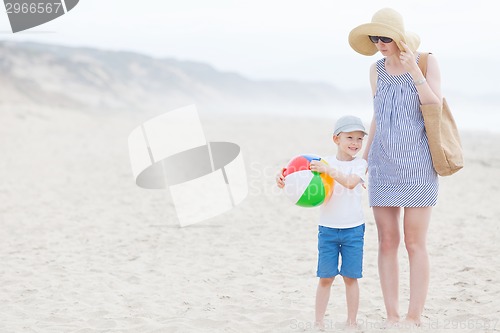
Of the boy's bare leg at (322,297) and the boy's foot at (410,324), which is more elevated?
the boy's bare leg at (322,297)

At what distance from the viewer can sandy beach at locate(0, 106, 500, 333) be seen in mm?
4742

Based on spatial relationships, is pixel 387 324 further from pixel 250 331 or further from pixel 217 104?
pixel 217 104

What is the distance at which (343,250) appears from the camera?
4082mm

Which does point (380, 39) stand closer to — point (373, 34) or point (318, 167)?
point (373, 34)

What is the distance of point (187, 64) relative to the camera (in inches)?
6176

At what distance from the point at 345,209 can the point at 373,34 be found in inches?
43.0

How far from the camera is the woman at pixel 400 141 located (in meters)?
3.79

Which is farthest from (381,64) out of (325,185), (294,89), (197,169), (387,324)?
(294,89)

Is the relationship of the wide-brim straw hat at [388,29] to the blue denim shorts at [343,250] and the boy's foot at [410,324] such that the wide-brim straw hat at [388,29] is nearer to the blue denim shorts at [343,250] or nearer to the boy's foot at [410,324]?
the blue denim shorts at [343,250]

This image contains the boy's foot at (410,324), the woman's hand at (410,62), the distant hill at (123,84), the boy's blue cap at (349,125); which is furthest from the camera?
the distant hill at (123,84)

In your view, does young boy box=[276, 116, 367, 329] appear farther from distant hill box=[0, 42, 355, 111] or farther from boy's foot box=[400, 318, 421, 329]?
distant hill box=[0, 42, 355, 111]

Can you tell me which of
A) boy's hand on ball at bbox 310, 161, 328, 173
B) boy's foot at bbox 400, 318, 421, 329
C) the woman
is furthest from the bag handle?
boy's foot at bbox 400, 318, 421, 329

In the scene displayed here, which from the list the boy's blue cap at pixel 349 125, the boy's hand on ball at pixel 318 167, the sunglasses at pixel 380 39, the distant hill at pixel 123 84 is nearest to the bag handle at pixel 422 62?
the sunglasses at pixel 380 39

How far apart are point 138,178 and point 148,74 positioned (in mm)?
95881
